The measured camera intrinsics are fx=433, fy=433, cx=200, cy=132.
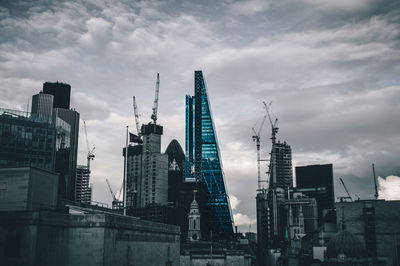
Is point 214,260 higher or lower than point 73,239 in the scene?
lower

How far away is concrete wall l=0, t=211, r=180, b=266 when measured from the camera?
50.6 m

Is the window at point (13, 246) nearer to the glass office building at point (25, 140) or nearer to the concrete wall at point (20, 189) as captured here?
the concrete wall at point (20, 189)

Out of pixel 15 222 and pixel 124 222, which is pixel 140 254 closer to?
pixel 124 222

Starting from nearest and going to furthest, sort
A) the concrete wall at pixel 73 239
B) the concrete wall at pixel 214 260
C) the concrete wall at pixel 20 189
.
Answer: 1. the concrete wall at pixel 73 239
2. the concrete wall at pixel 20 189
3. the concrete wall at pixel 214 260

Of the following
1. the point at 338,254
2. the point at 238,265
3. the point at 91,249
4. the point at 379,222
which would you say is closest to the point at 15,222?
the point at 91,249

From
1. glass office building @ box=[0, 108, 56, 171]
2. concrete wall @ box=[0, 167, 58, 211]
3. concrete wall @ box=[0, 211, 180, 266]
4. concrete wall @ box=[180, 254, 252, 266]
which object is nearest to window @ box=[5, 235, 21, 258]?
concrete wall @ box=[0, 211, 180, 266]

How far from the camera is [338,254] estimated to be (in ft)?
360

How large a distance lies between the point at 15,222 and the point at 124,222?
54.4ft

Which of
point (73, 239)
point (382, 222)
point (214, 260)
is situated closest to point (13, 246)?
point (73, 239)

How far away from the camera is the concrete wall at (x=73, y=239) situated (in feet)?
166

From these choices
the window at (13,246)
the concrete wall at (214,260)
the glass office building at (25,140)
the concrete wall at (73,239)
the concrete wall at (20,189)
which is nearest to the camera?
the window at (13,246)

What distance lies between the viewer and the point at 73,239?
2238 inches

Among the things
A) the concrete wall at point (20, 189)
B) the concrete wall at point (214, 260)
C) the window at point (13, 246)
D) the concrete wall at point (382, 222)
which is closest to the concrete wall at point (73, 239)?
the window at point (13, 246)

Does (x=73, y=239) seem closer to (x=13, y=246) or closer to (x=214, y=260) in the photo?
(x=13, y=246)
